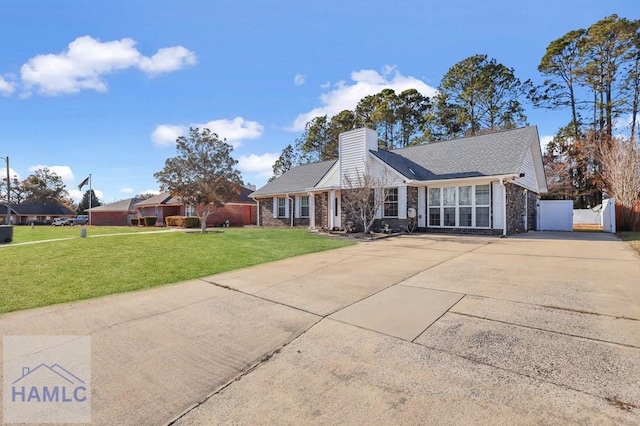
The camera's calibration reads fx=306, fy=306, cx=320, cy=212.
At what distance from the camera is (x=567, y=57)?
2709 centimetres

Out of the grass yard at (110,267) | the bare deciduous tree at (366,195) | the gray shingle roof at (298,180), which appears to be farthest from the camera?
the gray shingle roof at (298,180)

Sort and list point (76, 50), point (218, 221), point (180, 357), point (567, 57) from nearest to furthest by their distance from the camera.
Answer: point (180, 357) → point (76, 50) → point (567, 57) → point (218, 221)

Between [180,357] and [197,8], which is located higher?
[197,8]

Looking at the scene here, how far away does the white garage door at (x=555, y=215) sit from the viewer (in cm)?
1931

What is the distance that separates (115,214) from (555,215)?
50419 millimetres

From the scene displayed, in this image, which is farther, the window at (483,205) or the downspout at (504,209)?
the window at (483,205)

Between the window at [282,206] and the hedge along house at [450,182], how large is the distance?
12.0 ft

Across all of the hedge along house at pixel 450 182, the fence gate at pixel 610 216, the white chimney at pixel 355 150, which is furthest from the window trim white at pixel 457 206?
the fence gate at pixel 610 216

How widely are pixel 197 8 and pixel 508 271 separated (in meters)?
11.7

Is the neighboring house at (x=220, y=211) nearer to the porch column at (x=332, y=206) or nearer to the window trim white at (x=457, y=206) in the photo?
the porch column at (x=332, y=206)

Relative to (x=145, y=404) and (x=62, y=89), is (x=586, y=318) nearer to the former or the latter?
(x=145, y=404)

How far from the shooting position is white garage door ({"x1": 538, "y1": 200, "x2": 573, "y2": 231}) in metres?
19.3

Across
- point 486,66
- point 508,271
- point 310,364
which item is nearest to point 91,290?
point 310,364

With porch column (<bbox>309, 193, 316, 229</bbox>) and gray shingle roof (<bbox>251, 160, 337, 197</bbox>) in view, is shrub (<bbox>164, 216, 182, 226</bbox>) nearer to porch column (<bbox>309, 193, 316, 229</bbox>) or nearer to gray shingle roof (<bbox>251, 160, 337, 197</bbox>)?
gray shingle roof (<bbox>251, 160, 337, 197</bbox>)
